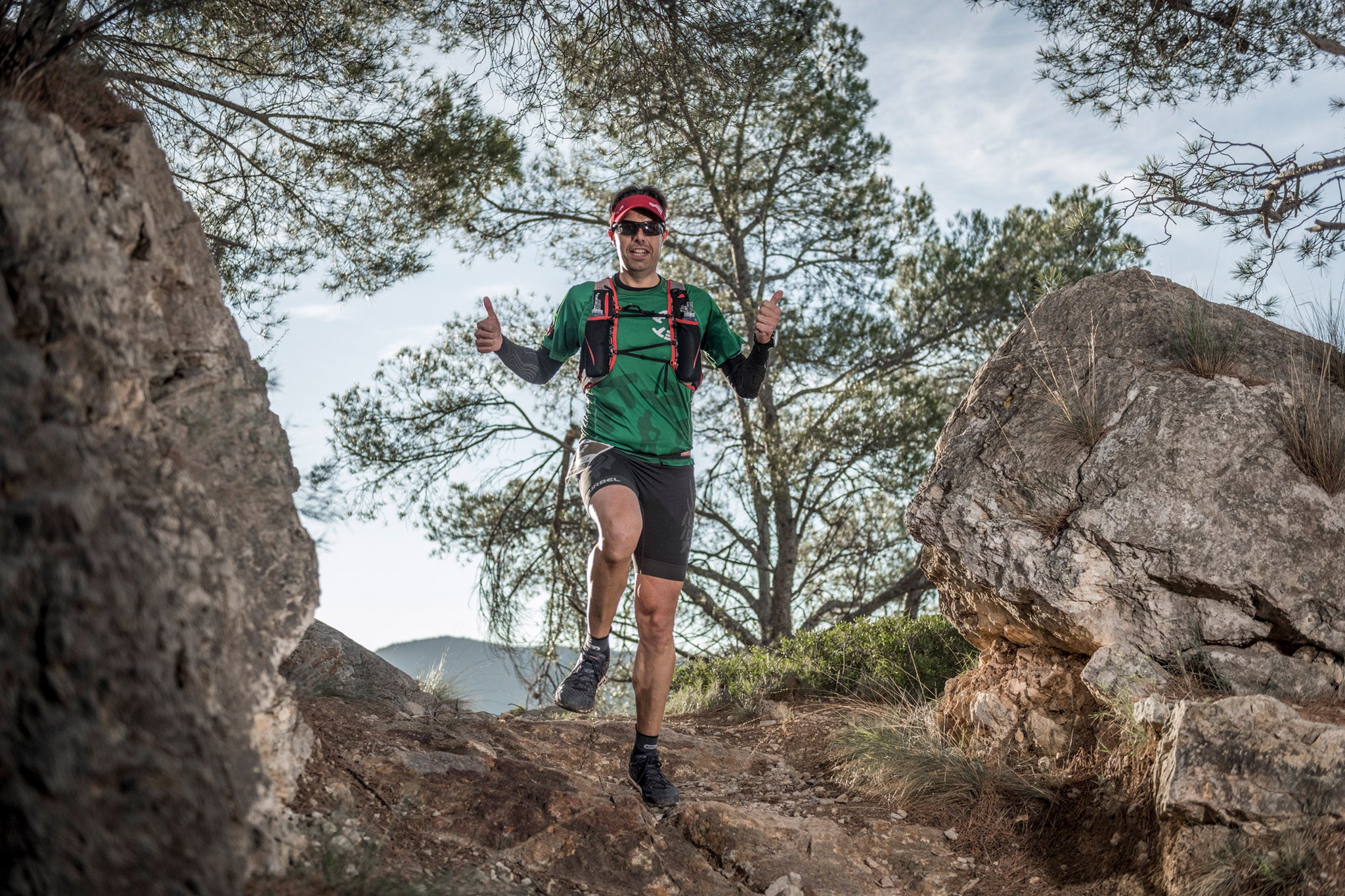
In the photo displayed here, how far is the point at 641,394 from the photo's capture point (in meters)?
4.07

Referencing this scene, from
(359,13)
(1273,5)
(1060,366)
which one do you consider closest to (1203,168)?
(1273,5)

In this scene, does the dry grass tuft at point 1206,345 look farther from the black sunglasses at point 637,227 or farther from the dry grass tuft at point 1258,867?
the black sunglasses at point 637,227

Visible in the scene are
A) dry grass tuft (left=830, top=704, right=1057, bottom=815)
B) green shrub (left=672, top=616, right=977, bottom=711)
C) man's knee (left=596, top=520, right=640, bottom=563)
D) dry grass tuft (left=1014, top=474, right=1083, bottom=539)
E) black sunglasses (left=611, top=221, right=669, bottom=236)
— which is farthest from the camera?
green shrub (left=672, top=616, right=977, bottom=711)

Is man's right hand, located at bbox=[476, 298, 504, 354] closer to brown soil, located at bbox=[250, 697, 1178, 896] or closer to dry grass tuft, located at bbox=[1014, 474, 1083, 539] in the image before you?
brown soil, located at bbox=[250, 697, 1178, 896]

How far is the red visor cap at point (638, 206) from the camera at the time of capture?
416 cm

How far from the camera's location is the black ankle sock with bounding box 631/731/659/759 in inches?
164

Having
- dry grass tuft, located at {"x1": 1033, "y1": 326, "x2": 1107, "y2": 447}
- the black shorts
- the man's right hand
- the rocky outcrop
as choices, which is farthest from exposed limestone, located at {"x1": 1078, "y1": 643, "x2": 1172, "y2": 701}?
the man's right hand

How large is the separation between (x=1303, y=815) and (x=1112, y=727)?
0.89 meters

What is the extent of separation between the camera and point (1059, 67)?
710cm

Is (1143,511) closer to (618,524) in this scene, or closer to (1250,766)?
(1250,766)

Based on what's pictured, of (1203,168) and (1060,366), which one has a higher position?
(1203,168)

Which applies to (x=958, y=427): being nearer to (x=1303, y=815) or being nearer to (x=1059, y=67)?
(x=1303, y=815)

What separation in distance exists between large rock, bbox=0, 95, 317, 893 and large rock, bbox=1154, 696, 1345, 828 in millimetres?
3191

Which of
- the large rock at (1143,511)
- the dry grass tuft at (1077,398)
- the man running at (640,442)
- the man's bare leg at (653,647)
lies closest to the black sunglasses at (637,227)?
the man running at (640,442)
